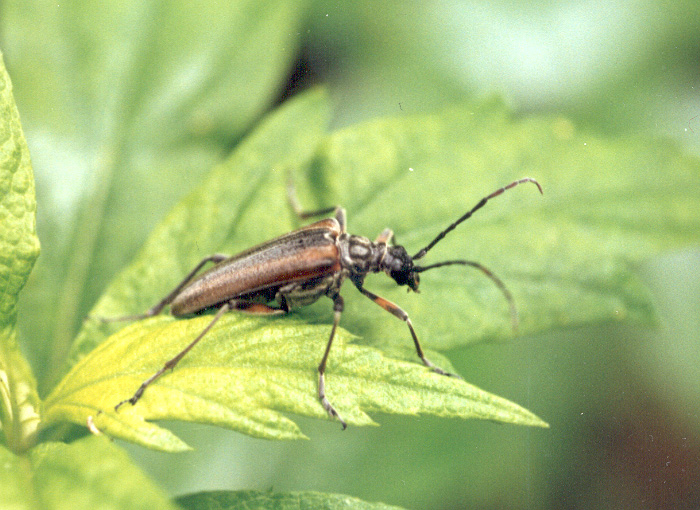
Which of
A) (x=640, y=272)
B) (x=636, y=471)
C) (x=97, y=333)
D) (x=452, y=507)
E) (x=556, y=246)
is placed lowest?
(x=636, y=471)

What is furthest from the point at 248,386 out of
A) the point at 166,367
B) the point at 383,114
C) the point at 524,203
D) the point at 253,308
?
the point at 383,114

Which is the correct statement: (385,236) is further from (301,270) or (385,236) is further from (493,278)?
(493,278)

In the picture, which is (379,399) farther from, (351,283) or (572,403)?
(572,403)

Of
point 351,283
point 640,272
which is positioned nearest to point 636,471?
point 640,272

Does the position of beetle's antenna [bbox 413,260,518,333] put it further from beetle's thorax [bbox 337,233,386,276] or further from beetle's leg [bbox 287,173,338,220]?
beetle's leg [bbox 287,173,338,220]

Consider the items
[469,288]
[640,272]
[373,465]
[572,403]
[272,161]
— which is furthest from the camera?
[640,272]

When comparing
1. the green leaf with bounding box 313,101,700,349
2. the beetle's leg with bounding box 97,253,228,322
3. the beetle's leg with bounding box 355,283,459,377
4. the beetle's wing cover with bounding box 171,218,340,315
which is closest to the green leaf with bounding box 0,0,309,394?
the beetle's leg with bounding box 97,253,228,322
